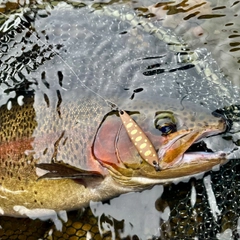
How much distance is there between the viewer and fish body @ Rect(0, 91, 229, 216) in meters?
2.48

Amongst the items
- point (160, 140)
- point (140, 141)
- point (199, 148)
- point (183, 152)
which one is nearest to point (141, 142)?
point (140, 141)

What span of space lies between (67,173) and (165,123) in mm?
809

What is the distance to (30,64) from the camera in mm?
3121

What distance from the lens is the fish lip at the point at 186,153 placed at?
2.44m

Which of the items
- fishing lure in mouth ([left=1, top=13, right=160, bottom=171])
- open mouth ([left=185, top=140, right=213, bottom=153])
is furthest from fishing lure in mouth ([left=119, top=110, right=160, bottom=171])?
open mouth ([left=185, top=140, right=213, bottom=153])

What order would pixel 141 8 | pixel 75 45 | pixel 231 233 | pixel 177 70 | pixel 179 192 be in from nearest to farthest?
1. pixel 231 233
2. pixel 179 192
3. pixel 177 70
4. pixel 75 45
5. pixel 141 8

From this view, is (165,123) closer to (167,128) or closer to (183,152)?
(167,128)

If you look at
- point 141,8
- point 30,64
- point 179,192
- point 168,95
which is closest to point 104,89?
point 168,95

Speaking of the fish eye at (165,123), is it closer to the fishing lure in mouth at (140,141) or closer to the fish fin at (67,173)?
the fishing lure in mouth at (140,141)

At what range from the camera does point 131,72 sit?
2959mm

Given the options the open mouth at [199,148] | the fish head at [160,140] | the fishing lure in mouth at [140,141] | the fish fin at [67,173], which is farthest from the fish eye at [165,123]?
the fish fin at [67,173]

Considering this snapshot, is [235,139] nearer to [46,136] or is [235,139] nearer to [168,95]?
[168,95]

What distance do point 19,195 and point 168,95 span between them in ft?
4.65

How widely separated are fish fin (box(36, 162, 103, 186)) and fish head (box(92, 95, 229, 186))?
0.13 metres
